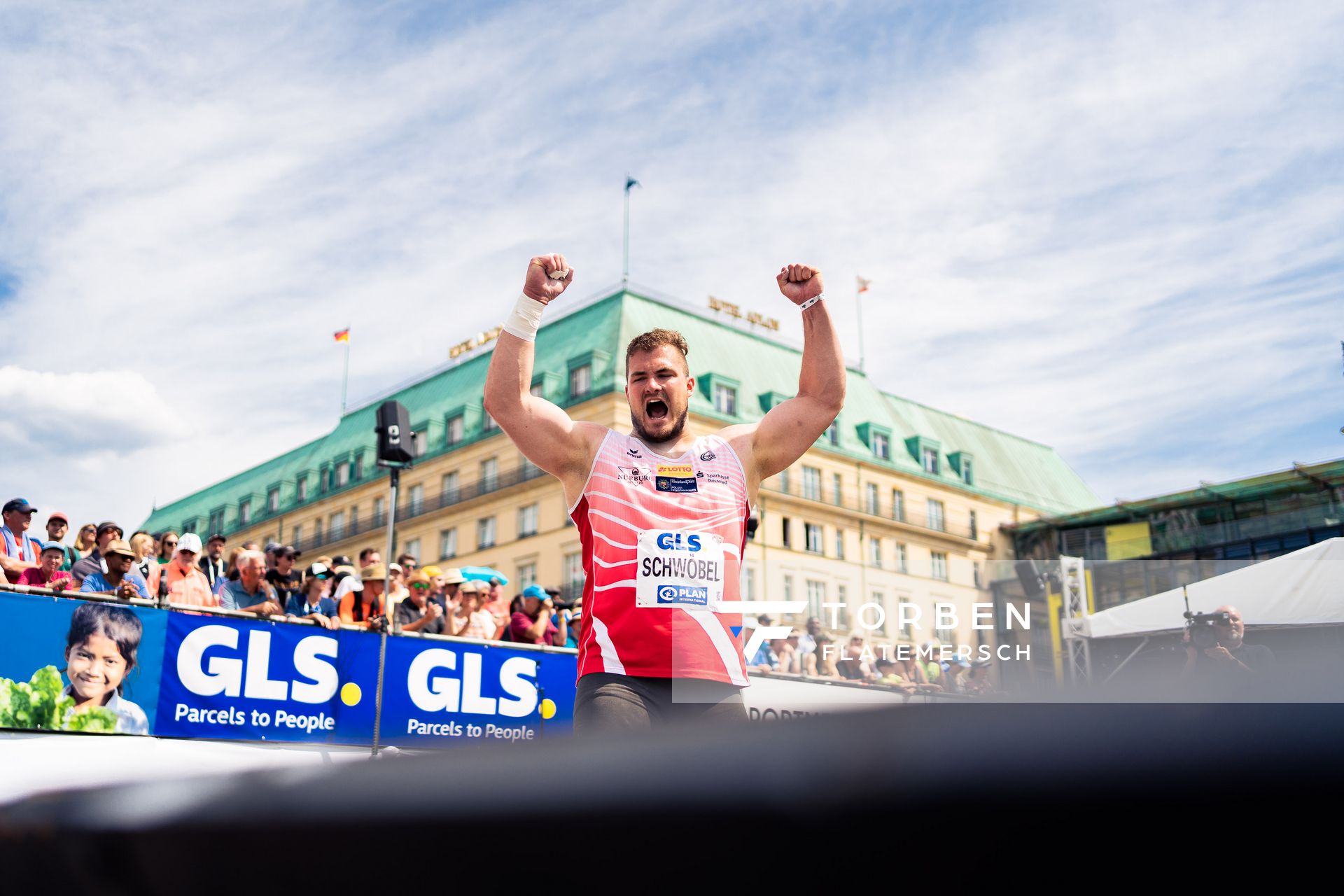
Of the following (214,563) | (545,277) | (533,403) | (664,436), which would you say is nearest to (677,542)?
(664,436)

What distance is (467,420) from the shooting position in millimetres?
51469

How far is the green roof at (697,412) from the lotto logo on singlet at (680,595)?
4188 centimetres

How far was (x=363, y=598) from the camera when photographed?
1029 cm

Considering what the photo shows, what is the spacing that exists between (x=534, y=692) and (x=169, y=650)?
116 inches

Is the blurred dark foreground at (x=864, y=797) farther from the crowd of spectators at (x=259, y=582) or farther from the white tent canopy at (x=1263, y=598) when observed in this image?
the crowd of spectators at (x=259, y=582)

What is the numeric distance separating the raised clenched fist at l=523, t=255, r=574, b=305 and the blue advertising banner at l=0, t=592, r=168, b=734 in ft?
20.9

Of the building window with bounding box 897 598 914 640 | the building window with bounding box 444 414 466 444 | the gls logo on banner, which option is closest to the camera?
the gls logo on banner

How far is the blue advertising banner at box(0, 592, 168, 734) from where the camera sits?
7828mm

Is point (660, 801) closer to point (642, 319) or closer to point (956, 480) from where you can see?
point (642, 319)

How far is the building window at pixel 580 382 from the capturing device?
46875mm

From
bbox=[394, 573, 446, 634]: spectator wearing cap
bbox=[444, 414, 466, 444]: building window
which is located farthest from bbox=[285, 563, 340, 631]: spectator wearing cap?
bbox=[444, 414, 466, 444]: building window

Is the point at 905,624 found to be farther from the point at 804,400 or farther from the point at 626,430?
the point at 626,430

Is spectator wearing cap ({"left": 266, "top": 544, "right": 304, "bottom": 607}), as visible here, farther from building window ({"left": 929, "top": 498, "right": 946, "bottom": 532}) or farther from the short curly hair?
building window ({"left": 929, "top": 498, "right": 946, "bottom": 532})

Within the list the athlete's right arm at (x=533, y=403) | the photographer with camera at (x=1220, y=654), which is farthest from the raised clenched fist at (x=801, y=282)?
the photographer with camera at (x=1220, y=654)
